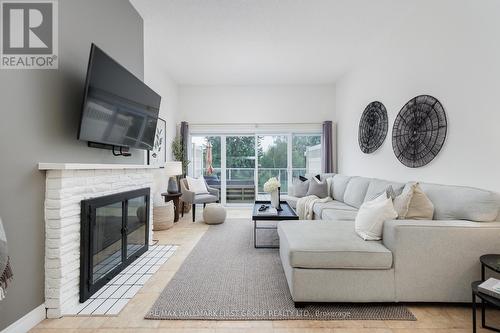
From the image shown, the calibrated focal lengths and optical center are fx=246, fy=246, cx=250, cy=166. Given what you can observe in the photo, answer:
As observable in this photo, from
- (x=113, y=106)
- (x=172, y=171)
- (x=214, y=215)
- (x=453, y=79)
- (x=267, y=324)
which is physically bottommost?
(x=267, y=324)

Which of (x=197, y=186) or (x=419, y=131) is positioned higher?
(x=419, y=131)

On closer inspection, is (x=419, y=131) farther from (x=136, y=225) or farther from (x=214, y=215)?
(x=136, y=225)

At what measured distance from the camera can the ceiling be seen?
2803 mm

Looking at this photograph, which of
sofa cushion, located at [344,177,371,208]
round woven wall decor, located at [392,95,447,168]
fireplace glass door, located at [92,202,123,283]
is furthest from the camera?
sofa cushion, located at [344,177,371,208]

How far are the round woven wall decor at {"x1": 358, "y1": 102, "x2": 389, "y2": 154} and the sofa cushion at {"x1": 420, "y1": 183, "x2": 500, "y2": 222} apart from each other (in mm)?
1425

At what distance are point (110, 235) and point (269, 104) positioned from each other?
4327 mm

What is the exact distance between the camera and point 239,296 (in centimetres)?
199

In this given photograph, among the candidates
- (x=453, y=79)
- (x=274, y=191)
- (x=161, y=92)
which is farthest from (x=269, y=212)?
(x=161, y=92)

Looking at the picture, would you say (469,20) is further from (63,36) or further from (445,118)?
(63,36)

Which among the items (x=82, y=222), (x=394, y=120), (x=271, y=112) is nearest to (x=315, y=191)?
(x=394, y=120)

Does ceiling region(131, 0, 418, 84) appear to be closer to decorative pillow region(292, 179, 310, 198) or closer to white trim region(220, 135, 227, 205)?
white trim region(220, 135, 227, 205)

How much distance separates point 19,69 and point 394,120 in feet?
12.5

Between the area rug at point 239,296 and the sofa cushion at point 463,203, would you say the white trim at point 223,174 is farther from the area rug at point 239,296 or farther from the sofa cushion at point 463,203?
the sofa cushion at point 463,203

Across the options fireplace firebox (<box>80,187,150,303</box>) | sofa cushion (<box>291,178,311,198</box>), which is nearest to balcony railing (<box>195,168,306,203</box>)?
sofa cushion (<box>291,178,311,198</box>)
